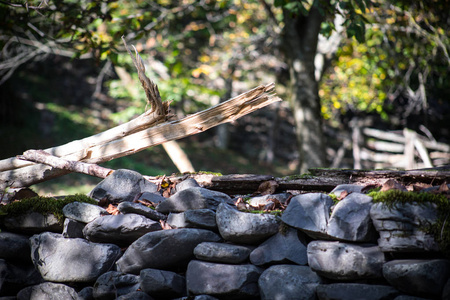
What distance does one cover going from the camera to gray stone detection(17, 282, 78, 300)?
292 cm

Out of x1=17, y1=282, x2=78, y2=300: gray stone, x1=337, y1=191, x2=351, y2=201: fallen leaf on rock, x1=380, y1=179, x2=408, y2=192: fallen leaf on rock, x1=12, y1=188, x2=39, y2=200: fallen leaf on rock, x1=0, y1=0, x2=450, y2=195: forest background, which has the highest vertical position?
x1=0, y1=0, x2=450, y2=195: forest background

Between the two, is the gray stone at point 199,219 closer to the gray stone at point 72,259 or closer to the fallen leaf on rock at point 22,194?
the gray stone at point 72,259

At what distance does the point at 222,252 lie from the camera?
2.62 meters

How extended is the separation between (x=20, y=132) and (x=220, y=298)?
992cm

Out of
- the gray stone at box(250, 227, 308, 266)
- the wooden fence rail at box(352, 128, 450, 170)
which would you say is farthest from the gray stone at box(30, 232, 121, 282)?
the wooden fence rail at box(352, 128, 450, 170)

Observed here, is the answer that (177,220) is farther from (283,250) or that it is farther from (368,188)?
(368,188)

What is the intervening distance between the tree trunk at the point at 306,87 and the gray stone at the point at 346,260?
15.5 ft

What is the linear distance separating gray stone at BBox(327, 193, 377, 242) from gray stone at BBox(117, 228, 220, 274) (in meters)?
0.88

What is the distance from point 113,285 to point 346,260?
169 centimetres

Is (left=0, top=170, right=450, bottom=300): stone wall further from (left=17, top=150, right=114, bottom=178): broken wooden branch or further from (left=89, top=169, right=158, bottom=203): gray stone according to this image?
(left=17, top=150, right=114, bottom=178): broken wooden branch

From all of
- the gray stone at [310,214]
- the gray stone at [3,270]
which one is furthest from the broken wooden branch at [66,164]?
the gray stone at [310,214]

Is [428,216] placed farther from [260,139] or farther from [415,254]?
[260,139]

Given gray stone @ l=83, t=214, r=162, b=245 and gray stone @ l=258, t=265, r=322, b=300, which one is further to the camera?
gray stone @ l=83, t=214, r=162, b=245

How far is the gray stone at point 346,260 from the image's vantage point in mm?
2305
